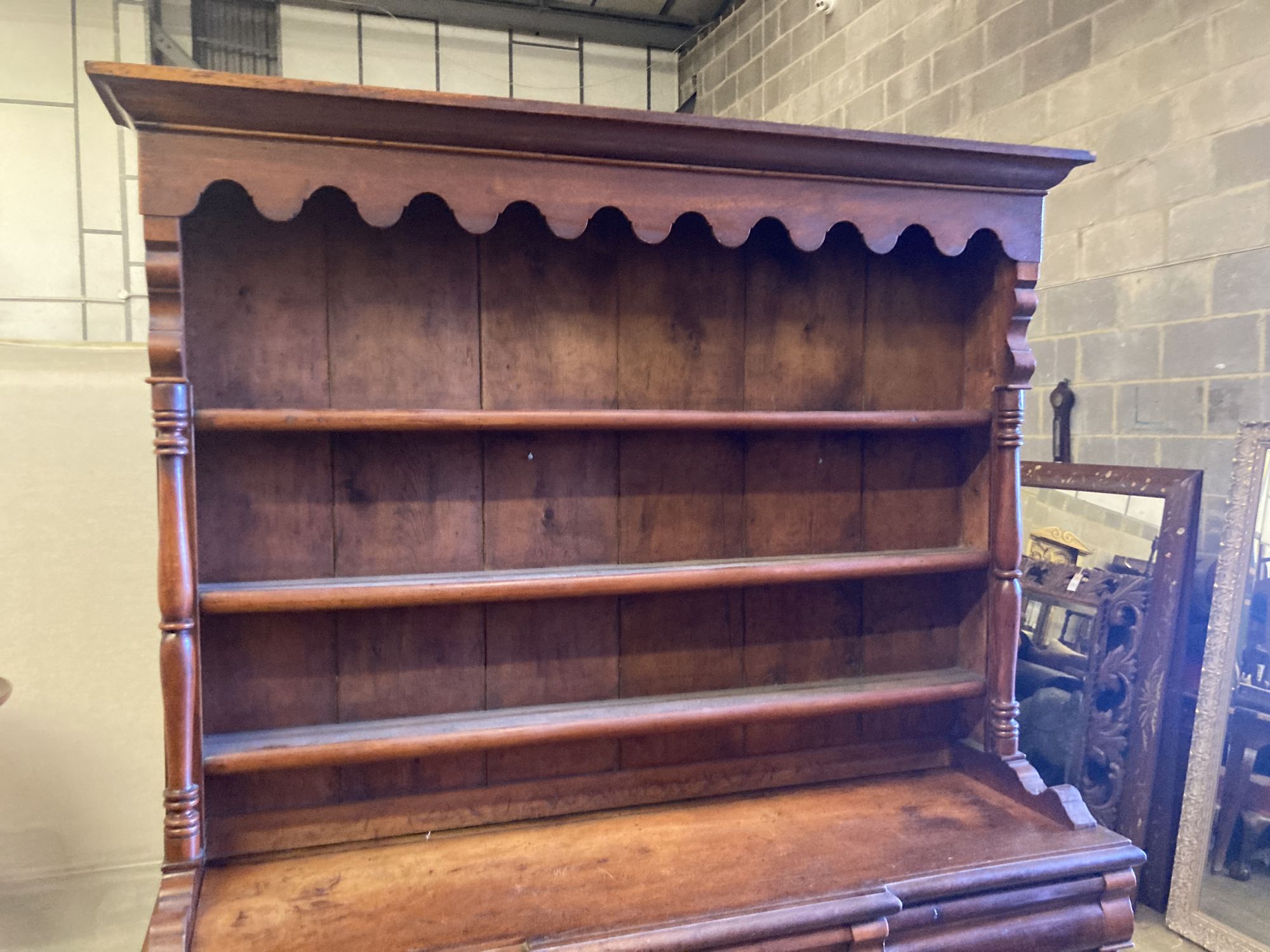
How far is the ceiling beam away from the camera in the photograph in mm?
3543

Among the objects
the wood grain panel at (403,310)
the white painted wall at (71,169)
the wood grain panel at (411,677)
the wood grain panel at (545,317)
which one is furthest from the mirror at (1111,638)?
the white painted wall at (71,169)

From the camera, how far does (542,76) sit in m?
3.85

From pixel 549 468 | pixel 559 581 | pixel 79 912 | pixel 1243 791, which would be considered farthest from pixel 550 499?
pixel 79 912

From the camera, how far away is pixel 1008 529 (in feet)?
5.03

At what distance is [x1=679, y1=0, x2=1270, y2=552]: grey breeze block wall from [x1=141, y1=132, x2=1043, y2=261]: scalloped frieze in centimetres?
62

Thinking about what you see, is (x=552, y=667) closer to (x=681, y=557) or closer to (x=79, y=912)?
(x=681, y=557)

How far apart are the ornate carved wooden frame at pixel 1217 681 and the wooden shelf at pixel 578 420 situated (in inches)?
25.3

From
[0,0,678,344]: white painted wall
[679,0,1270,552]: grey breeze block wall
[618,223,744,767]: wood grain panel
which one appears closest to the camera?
[618,223,744,767]: wood grain panel

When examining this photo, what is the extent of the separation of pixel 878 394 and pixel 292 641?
118 centimetres

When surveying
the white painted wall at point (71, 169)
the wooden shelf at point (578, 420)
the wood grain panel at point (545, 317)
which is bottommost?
the wooden shelf at point (578, 420)

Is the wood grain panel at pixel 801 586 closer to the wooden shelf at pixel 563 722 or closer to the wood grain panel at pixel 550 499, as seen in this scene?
the wooden shelf at pixel 563 722

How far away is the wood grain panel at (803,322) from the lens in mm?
1562

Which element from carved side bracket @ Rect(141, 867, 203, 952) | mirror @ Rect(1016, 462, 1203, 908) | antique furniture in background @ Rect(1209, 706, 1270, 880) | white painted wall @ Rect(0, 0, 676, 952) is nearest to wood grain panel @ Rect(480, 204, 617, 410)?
carved side bracket @ Rect(141, 867, 203, 952)

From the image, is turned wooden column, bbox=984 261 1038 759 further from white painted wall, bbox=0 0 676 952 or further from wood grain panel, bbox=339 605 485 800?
white painted wall, bbox=0 0 676 952
